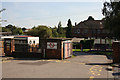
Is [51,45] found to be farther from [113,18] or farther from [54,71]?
[113,18]

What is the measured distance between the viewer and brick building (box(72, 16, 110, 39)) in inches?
2073

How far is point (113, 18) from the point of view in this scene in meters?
24.7

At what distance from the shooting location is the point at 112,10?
28188mm

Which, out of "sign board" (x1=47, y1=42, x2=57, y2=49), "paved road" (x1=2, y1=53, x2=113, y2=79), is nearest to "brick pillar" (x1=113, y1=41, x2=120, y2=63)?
"paved road" (x1=2, y1=53, x2=113, y2=79)

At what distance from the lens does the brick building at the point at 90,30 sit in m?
52.7

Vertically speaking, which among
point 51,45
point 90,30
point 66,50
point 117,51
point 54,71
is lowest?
point 54,71

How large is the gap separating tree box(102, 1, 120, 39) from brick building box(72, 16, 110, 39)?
23.3 meters

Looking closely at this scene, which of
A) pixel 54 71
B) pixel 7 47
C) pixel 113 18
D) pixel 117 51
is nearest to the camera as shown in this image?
A: pixel 54 71

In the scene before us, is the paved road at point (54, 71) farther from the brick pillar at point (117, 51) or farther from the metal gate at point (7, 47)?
the metal gate at point (7, 47)

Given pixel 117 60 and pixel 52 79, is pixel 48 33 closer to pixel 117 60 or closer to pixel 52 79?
pixel 117 60

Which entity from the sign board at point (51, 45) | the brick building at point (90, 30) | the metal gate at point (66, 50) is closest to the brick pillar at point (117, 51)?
the metal gate at point (66, 50)

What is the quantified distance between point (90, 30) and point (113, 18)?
29101 mm

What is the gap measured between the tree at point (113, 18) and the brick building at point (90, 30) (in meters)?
23.3

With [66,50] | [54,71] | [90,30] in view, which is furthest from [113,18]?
[90,30]
